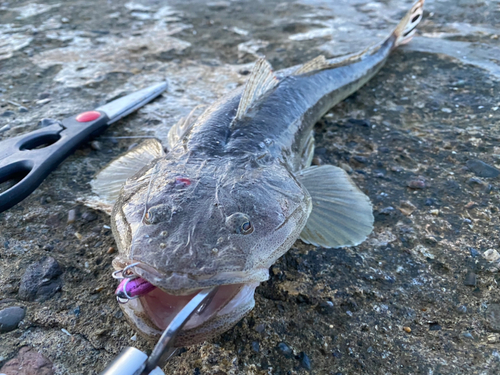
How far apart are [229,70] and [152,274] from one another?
11.9 feet

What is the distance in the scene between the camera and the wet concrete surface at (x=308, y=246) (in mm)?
1749

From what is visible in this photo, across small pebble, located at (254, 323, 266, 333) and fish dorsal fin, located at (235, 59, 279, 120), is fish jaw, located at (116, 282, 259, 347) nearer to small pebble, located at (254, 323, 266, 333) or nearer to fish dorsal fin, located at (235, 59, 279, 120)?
small pebble, located at (254, 323, 266, 333)

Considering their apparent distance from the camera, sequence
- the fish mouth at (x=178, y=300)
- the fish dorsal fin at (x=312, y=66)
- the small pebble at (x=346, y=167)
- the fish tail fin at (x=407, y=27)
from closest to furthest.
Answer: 1. the fish mouth at (x=178, y=300)
2. the small pebble at (x=346, y=167)
3. the fish dorsal fin at (x=312, y=66)
4. the fish tail fin at (x=407, y=27)

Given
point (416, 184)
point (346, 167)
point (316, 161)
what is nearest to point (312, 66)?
point (316, 161)

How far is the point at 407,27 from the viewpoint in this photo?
480 centimetres

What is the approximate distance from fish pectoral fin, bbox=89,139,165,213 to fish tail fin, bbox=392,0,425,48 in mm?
3704

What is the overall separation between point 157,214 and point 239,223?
1.31 ft

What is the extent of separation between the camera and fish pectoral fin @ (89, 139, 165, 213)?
2507 millimetres

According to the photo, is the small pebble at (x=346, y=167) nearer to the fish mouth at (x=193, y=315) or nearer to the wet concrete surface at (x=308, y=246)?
the wet concrete surface at (x=308, y=246)

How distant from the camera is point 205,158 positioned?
2.24 metres

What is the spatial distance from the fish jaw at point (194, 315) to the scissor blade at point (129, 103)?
7.08 feet

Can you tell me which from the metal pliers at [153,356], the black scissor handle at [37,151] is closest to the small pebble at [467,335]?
the metal pliers at [153,356]

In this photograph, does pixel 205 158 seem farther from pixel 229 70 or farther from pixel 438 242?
→ pixel 229 70

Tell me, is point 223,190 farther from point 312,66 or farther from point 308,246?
point 312,66
